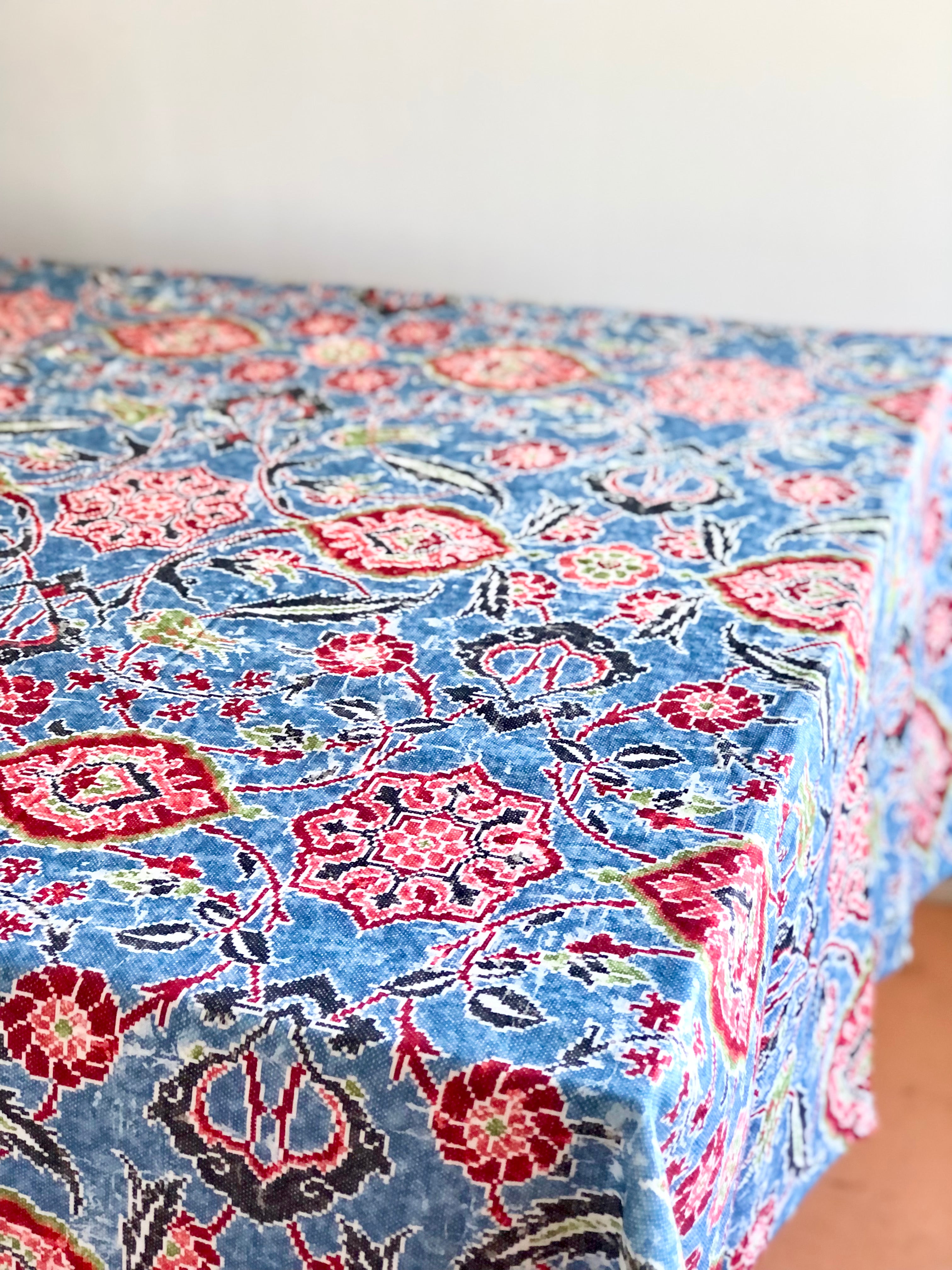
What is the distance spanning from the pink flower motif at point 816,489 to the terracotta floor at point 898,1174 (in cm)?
78

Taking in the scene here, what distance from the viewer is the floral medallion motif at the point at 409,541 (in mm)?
1342

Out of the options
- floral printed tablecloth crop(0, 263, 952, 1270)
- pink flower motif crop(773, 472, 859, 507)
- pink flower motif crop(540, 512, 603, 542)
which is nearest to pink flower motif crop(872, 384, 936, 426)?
floral printed tablecloth crop(0, 263, 952, 1270)

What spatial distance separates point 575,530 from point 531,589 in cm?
17

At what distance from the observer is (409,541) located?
55.1 inches

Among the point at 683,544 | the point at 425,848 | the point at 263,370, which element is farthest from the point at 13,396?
the point at 425,848

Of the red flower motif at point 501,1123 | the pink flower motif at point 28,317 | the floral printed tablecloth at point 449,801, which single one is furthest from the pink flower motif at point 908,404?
the red flower motif at point 501,1123

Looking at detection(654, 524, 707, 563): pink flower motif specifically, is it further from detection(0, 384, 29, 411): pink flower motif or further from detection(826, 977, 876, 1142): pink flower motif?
detection(0, 384, 29, 411): pink flower motif

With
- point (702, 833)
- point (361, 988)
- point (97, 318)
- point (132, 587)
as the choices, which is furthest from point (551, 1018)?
point (97, 318)

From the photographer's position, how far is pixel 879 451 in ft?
5.51

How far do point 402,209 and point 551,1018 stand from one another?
1.79m

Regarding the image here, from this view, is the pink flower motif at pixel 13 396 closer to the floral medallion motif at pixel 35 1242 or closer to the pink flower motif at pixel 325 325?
the pink flower motif at pixel 325 325

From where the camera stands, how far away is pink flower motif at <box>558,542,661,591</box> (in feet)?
4.34

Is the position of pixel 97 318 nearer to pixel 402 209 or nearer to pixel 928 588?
pixel 402 209

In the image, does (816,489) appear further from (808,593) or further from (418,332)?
(418,332)
